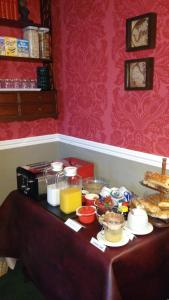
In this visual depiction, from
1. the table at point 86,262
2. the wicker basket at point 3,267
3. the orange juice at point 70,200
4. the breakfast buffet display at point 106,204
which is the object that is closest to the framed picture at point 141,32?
the breakfast buffet display at point 106,204

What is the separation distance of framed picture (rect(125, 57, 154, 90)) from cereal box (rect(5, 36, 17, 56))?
909 millimetres

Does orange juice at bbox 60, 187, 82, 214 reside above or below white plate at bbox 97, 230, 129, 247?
above

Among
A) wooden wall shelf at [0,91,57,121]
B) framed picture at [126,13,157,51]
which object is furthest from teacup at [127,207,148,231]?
wooden wall shelf at [0,91,57,121]

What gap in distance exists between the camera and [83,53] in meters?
2.09

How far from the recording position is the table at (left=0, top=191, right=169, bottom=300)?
1.13 m

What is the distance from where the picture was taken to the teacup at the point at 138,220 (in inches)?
50.5

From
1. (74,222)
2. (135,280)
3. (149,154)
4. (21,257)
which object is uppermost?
(149,154)

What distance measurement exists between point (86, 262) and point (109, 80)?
1.26 m

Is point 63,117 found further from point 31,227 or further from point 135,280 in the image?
point 135,280

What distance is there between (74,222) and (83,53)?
1.36 meters

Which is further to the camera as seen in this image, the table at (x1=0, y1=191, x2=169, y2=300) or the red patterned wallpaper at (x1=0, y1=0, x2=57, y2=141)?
the red patterned wallpaper at (x1=0, y1=0, x2=57, y2=141)

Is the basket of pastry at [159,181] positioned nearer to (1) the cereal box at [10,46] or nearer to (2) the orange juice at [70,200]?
(2) the orange juice at [70,200]

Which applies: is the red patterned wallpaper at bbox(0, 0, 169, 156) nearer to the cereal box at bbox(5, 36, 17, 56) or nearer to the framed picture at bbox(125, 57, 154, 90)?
the framed picture at bbox(125, 57, 154, 90)

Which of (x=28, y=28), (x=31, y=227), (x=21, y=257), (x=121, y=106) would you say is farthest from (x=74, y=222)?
(x=28, y=28)
